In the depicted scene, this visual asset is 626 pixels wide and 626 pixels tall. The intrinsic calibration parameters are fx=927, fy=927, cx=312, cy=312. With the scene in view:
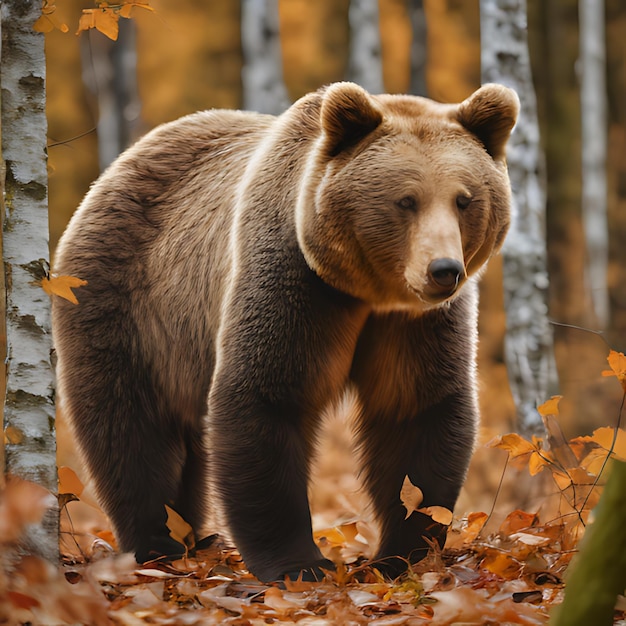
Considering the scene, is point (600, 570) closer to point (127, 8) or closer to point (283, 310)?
point (283, 310)

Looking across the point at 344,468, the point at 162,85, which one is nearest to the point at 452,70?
the point at 162,85

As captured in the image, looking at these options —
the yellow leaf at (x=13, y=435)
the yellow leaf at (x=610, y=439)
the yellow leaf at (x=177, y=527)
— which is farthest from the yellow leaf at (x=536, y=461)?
the yellow leaf at (x=13, y=435)

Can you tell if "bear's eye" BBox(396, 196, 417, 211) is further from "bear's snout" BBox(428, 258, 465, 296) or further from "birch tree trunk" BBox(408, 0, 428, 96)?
"birch tree trunk" BBox(408, 0, 428, 96)

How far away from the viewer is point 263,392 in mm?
4066

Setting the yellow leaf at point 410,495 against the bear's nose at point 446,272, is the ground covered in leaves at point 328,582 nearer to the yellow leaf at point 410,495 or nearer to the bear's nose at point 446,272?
the yellow leaf at point 410,495

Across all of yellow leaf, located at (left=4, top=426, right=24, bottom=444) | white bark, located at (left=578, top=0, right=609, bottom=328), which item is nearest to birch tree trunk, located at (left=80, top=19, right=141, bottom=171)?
white bark, located at (left=578, top=0, right=609, bottom=328)

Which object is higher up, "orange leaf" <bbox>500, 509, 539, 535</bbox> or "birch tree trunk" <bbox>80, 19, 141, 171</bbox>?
"birch tree trunk" <bbox>80, 19, 141, 171</bbox>

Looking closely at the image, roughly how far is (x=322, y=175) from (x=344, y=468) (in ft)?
20.5

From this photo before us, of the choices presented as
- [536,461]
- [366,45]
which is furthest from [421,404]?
[366,45]

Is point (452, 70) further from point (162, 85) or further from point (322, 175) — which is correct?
point (322, 175)

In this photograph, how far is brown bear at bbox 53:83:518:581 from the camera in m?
3.86

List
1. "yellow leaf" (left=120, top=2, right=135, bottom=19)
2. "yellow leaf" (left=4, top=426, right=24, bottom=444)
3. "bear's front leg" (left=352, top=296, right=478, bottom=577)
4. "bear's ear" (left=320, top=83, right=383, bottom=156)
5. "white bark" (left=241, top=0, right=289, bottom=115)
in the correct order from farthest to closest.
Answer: "white bark" (left=241, top=0, right=289, bottom=115), "bear's front leg" (left=352, top=296, right=478, bottom=577), "bear's ear" (left=320, top=83, right=383, bottom=156), "yellow leaf" (left=120, top=2, right=135, bottom=19), "yellow leaf" (left=4, top=426, right=24, bottom=444)

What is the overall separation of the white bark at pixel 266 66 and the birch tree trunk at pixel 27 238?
6869 millimetres

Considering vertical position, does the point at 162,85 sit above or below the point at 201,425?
above
